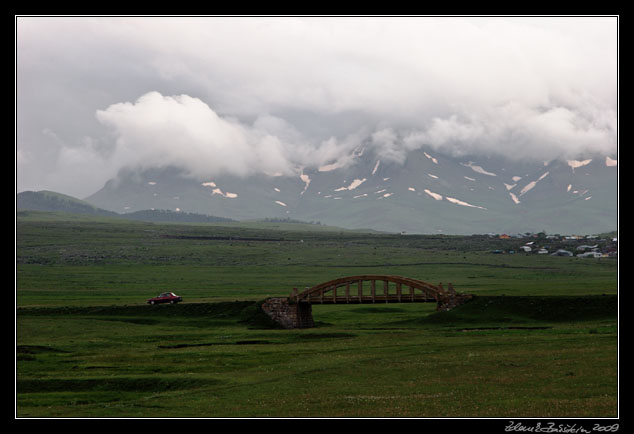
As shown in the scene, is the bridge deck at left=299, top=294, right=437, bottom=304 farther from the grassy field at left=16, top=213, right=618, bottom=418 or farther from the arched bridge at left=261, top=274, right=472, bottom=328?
the grassy field at left=16, top=213, right=618, bottom=418

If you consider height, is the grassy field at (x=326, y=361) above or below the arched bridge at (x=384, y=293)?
below

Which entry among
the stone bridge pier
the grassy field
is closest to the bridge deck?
the stone bridge pier

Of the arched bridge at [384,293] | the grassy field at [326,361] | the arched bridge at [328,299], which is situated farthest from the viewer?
the arched bridge at [384,293]

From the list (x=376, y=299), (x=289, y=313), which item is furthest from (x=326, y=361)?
(x=376, y=299)

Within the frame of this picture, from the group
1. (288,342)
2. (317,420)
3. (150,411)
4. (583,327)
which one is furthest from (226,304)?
(317,420)

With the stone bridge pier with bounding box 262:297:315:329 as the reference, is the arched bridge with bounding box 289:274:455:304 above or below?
above

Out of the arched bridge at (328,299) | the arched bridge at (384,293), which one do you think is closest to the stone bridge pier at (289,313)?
the arched bridge at (328,299)

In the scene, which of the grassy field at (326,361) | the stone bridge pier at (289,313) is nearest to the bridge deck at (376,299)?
the stone bridge pier at (289,313)

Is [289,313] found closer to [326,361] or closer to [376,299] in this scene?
[376,299]

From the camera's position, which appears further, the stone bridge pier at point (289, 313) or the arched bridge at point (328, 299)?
the stone bridge pier at point (289, 313)

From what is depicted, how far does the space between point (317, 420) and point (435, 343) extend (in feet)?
98.6

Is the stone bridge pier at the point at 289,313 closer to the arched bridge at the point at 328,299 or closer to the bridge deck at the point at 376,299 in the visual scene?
the arched bridge at the point at 328,299

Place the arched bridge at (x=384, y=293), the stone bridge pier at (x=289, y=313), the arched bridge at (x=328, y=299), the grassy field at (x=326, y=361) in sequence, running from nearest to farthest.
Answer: the grassy field at (x=326, y=361)
the arched bridge at (x=328, y=299)
the arched bridge at (x=384, y=293)
the stone bridge pier at (x=289, y=313)

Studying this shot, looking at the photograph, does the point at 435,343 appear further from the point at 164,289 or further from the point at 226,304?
the point at 164,289
